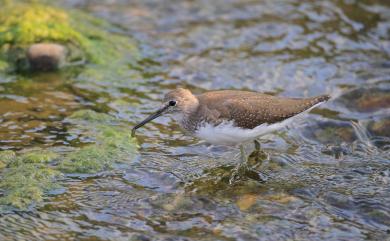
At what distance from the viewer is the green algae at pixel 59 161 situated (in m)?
6.27

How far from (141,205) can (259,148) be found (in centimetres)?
190

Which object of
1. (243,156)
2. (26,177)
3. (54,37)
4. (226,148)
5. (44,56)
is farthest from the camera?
(54,37)

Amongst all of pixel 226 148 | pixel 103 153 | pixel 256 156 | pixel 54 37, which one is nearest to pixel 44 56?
pixel 54 37

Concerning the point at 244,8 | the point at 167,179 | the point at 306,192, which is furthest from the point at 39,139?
the point at 244,8

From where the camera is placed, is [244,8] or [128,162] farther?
[244,8]

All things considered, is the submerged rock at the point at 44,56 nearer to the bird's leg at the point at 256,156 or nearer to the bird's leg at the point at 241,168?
the bird's leg at the point at 256,156

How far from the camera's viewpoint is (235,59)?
1020cm

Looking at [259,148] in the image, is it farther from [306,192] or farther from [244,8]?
[244,8]

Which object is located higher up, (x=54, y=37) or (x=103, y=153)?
(x=54, y=37)

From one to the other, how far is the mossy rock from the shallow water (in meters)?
0.43

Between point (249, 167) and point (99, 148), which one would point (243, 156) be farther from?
point (99, 148)

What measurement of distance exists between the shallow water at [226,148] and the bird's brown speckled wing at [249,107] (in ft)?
2.03

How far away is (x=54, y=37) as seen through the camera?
971 cm

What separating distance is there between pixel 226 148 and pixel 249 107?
1029mm
